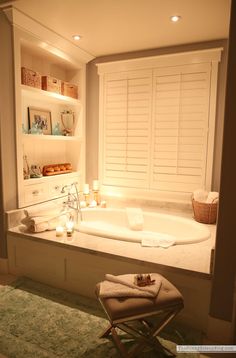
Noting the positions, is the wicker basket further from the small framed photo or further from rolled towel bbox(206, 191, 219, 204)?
the small framed photo

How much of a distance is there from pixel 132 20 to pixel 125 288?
7.13ft

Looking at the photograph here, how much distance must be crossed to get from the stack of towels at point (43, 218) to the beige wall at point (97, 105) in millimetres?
1091

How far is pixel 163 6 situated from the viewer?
6.96 feet

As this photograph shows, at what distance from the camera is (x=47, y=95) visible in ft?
9.37

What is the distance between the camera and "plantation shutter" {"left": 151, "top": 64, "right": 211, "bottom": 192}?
2920mm

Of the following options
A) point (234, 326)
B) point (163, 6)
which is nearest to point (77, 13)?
point (163, 6)

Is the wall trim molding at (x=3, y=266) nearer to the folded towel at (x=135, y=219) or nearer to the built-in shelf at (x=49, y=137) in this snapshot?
the built-in shelf at (x=49, y=137)

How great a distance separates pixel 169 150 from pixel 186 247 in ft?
4.24

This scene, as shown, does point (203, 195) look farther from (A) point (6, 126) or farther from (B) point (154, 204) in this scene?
(A) point (6, 126)

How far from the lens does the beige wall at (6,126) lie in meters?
2.35

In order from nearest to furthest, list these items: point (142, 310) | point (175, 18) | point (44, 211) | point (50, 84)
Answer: point (142, 310) < point (175, 18) < point (44, 211) < point (50, 84)

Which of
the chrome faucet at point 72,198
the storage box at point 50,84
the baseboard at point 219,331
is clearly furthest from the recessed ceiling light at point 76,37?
the baseboard at point 219,331

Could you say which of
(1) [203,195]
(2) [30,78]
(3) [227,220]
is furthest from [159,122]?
(3) [227,220]

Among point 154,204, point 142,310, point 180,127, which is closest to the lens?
point 142,310
